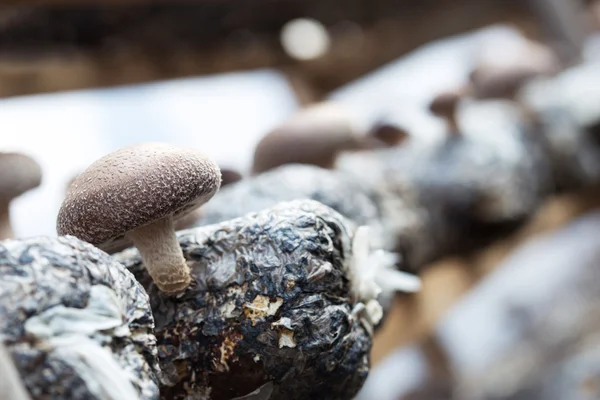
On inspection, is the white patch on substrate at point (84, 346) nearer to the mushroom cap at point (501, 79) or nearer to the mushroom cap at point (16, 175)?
the mushroom cap at point (16, 175)

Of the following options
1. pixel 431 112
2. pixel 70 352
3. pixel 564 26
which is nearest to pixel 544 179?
pixel 431 112

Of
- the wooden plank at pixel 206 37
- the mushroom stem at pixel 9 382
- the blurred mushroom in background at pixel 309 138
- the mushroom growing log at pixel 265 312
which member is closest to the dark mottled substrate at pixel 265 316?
→ the mushroom growing log at pixel 265 312

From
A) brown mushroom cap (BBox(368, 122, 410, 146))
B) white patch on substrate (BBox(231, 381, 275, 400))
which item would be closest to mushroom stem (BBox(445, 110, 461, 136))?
brown mushroom cap (BBox(368, 122, 410, 146))

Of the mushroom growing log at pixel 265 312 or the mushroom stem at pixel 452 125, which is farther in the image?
the mushroom stem at pixel 452 125

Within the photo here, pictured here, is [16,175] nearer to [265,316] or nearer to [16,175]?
[16,175]

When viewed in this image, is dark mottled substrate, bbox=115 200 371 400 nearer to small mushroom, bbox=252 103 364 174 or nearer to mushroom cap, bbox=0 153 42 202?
mushroom cap, bbox=0 153 42 202

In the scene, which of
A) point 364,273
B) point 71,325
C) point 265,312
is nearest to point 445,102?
point 364,273
